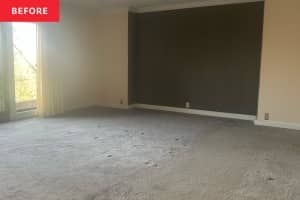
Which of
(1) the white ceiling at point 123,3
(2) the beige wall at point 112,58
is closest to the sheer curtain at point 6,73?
(1) the white ceiling at point 123,3

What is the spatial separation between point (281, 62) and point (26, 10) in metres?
4.44

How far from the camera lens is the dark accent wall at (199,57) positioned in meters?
5.40

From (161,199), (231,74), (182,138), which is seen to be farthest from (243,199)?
(231,74)

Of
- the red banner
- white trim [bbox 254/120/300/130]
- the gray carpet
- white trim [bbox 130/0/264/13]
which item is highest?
white trim [bbox 130/0/264/13]

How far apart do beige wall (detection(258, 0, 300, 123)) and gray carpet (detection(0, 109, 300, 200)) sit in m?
0.45

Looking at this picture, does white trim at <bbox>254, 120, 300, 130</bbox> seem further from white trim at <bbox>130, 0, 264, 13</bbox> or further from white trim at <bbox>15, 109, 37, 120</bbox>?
white trim at <bbox>15, 109, 37, 120</bbox>

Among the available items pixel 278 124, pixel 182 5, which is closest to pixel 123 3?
pixel 182 5

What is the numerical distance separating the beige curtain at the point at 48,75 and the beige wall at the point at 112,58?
4.19 feet

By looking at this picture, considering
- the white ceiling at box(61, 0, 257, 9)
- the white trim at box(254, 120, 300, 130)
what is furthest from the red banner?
the white trim at box(254, 120, 300, 130)

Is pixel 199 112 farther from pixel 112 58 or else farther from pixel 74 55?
pixel 74 55

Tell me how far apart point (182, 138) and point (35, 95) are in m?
3.17

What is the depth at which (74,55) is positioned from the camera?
20.9 ft

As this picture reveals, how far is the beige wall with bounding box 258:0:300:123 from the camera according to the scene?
4.64 metres

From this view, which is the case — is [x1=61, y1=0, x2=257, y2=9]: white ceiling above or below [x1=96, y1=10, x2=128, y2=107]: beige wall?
above
